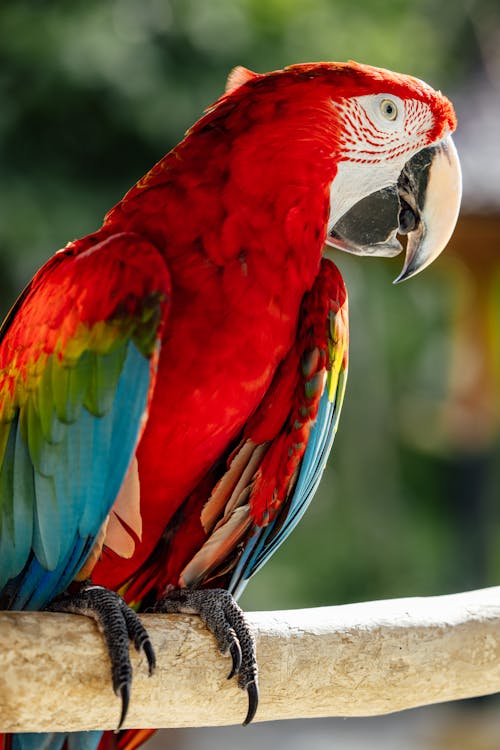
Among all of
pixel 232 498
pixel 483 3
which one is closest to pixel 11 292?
pixel 232 498

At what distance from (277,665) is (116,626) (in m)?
0.22

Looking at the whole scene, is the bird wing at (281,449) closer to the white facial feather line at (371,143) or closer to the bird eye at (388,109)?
the white facial feather line at (371,143)

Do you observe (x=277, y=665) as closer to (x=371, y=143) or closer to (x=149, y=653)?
(x=149, y=653)

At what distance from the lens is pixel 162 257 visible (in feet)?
4.19

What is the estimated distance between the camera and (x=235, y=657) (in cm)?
125

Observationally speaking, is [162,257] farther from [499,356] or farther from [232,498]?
[499,356]

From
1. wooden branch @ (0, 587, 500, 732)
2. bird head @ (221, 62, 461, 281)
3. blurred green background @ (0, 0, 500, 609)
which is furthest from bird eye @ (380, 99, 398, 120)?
blurred green background @ (0, 0, 500, 609)

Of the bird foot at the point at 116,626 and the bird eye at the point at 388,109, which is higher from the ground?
the bird eye at the point at 388,109

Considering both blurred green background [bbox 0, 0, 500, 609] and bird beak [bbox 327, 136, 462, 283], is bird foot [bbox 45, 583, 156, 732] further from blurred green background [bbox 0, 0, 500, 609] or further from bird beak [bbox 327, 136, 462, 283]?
blurred green background [bbox 0, 0, 500, 609]

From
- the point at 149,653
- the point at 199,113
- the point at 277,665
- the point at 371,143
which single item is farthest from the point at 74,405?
the point at 199,113

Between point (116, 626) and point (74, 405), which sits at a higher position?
point (74, 405)

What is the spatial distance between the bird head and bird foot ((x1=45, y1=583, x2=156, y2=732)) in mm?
559

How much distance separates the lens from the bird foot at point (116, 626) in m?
1.18

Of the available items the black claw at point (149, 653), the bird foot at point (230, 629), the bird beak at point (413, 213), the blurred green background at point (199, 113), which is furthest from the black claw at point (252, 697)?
the blurred green background at point (199, 113)
